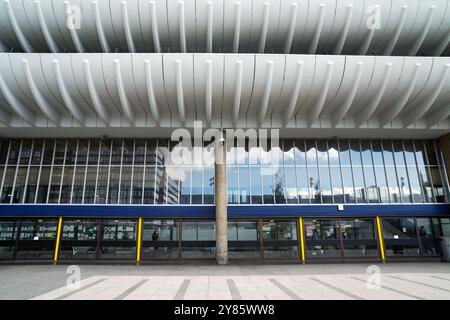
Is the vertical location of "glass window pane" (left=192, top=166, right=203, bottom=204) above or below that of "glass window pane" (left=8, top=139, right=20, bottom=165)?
below

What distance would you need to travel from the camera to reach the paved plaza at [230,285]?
726 cm

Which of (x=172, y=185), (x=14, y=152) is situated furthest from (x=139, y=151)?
(x=14, y=152)

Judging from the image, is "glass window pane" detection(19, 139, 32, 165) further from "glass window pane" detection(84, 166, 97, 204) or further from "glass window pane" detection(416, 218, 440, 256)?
"glass window pane" detection(416, 218, 440, 256)

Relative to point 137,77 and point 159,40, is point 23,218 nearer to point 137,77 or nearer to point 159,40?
point 137,77

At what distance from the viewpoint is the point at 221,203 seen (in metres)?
13.9

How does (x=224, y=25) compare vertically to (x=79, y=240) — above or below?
above

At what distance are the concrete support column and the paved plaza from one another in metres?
2.41

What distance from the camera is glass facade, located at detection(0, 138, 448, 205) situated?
49.0 feet

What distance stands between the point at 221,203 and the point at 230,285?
222 inches

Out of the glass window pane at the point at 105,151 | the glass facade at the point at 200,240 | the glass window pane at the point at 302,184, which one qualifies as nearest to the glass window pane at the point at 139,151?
the glass window pane at the point at 105,151

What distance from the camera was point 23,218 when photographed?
14.4 m

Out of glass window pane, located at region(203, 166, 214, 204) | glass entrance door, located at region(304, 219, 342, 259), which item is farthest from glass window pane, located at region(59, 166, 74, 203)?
glass entrance door, located at region(304, 219, 342, 259)

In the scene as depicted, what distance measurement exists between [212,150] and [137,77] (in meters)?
5.74

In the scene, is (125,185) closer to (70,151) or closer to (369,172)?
(70,151)
